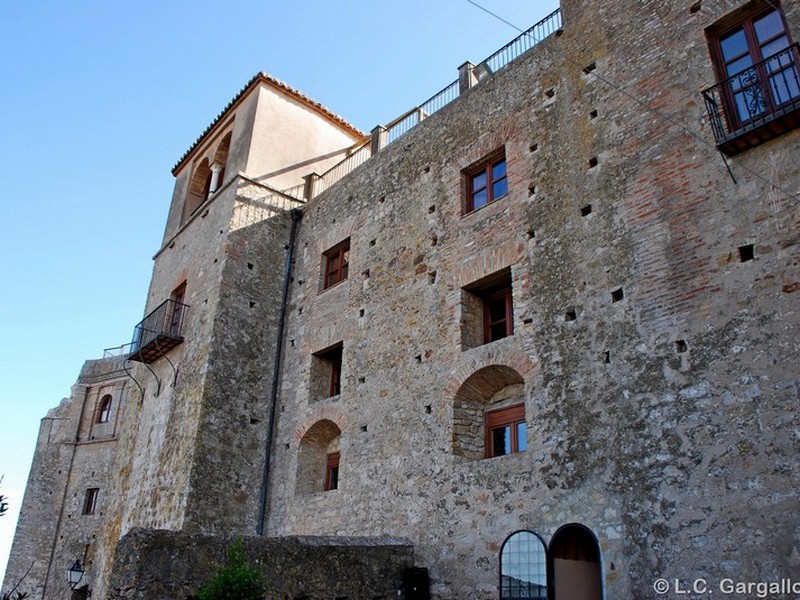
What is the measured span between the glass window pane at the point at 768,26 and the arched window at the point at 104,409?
996 inches

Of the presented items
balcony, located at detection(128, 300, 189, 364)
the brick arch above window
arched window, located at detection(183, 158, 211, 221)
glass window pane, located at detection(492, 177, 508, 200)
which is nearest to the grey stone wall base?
the brick arch above window

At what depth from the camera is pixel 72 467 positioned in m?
26.4

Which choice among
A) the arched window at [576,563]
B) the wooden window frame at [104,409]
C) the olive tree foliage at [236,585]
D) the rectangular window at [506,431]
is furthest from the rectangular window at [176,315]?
the wooden window frame at [104,409]

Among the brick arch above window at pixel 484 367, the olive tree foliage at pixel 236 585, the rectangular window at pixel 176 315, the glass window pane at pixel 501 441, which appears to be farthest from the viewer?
the rectangular window at pixel 176 315

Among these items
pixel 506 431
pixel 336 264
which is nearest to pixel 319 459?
pixel 336 264

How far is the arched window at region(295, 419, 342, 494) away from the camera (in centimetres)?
1302

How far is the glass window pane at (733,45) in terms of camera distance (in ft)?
29.2

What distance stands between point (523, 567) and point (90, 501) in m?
21.4

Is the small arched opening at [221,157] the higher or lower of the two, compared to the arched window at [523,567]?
higher

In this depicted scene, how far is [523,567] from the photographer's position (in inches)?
337

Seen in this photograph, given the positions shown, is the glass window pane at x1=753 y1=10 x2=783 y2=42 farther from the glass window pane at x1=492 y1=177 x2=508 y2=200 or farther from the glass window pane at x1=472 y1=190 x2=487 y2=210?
the glass window pane at x1=472 y1=190 x2=487 y2=210

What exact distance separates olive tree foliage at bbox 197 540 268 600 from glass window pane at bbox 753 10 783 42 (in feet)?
28.5

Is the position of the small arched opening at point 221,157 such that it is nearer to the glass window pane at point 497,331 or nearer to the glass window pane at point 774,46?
the glass window pane at point 497,331

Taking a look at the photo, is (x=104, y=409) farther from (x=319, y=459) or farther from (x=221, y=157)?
(x=319, y=459)
